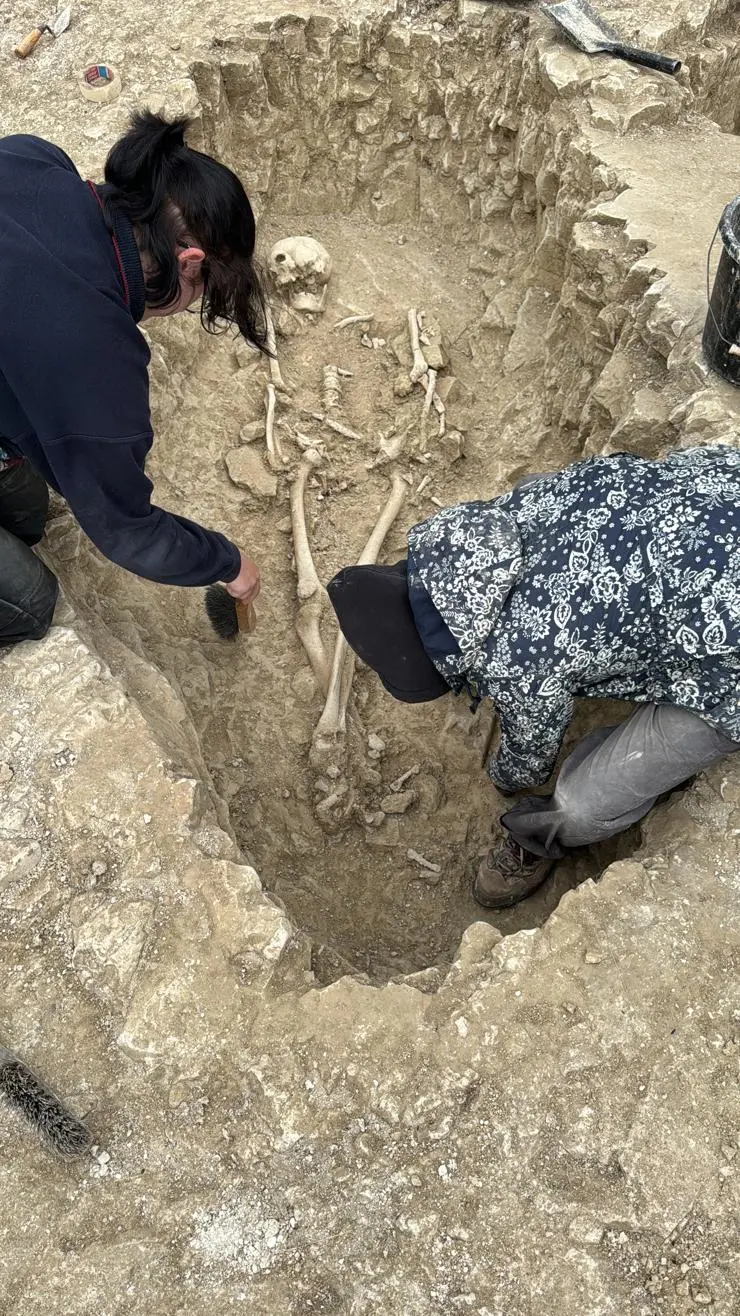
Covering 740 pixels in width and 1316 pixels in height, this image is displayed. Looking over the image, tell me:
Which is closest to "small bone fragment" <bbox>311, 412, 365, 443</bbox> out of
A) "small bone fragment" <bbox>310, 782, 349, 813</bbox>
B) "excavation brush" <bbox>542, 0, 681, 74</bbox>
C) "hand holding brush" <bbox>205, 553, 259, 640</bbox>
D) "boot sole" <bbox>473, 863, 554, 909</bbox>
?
"hand holding brush" <bbox>205, 553, 259, 640</bbox>

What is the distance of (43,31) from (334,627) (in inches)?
164

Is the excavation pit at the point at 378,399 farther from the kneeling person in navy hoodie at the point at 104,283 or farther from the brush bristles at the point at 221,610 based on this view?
the kneeling person in navy hoodie at the point at 104,283

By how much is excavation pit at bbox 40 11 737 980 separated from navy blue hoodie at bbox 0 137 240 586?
2.94 ft

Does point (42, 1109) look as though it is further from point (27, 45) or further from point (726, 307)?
point (27, 45)

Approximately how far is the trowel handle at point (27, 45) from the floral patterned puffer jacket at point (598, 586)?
14.5 feet

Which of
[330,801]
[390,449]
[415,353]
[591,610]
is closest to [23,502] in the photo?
[330,801]

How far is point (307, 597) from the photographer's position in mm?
3865

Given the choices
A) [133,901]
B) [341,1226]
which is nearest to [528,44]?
[133,901]

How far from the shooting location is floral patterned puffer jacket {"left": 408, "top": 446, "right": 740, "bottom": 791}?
6.87ft

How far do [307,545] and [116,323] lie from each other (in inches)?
79.7

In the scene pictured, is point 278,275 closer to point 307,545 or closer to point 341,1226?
point 307,545

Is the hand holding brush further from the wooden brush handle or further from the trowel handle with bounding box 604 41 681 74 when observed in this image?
the trowel handle with bounding box 604 41 681 74

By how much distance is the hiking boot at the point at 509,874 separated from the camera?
3.05m

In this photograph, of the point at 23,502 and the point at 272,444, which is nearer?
the point at 23,502
